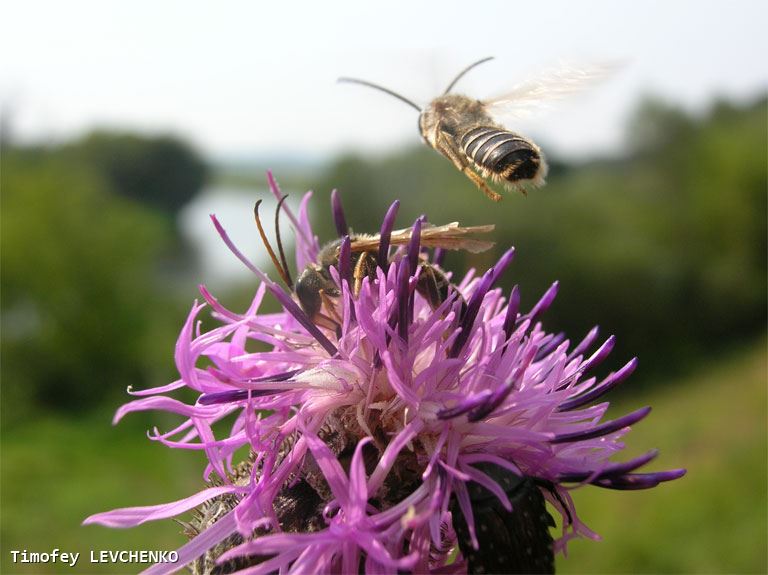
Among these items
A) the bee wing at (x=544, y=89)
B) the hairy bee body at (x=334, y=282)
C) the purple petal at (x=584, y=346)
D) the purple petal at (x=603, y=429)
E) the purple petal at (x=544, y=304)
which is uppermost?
the bee wing at (x=544, y=89)

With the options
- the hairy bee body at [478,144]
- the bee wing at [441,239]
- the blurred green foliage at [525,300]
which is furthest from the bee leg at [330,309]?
the blurred green foliage at [525,300]

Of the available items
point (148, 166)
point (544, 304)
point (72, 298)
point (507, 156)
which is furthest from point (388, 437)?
point (148, 166)

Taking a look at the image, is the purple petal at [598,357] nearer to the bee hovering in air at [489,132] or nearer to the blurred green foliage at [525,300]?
the bee hovering in air at [489,132]

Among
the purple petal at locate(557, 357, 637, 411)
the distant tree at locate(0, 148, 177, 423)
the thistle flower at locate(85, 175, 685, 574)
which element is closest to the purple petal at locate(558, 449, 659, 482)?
the thistle flower at locate(85, 175, 685, 574)

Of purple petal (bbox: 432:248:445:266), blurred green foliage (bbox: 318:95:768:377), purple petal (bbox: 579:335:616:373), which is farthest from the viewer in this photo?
blurred green foliage (bbox: 318:95:768:377)

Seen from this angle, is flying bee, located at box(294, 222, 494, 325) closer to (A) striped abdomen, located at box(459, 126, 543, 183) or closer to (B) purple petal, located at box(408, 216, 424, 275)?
(B) purple petal, located at box(408, 216, 424, 275)

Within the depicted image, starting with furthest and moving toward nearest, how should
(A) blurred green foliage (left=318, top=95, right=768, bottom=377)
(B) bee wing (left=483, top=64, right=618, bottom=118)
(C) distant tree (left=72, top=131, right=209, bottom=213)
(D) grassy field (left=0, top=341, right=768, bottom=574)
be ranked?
(C) distant tree (left=72, top=131, right=209, bottom=213) < (A) blurred green foliage (left=318, top=95, right=768, bottom=377) < (D) grassy field (left=0, top=341, right=768, bottom=574) < (B) bee wing (left=483, top=64, right=618, bottom=118)
